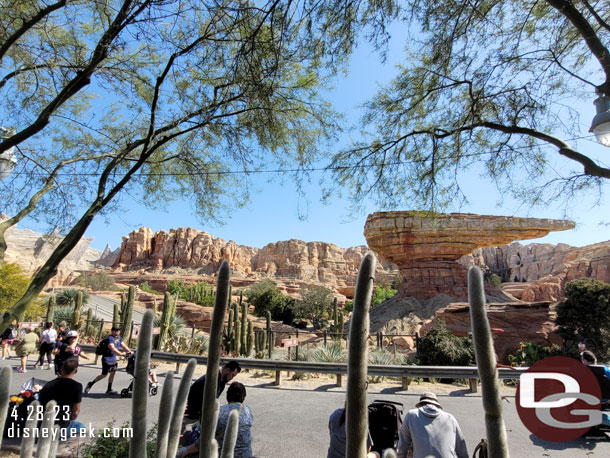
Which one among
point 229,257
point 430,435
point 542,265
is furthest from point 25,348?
point 542,265

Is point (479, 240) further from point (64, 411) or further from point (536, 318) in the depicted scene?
point (64, 411)

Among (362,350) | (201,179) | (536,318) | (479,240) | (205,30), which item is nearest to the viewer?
(362,350)

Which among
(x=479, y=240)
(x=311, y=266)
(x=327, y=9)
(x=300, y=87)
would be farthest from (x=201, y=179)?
(x=311, y=266)

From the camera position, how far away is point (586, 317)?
14688mm

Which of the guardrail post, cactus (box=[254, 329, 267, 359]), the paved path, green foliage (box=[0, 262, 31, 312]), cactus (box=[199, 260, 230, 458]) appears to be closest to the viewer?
cactus (box=[199, 260, 230, 458])

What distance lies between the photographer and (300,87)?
6.63 m

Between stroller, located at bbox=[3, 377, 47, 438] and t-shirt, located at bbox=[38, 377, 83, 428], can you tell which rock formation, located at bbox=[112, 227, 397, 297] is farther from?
t-shirt, located at bbox=[38, 377, 83, 428]

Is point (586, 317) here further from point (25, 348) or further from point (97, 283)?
point (97, 283)

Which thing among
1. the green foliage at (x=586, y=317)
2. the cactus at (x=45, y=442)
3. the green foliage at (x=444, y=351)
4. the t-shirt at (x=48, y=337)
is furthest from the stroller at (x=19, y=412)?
the green foliage at (x=586, y=317)

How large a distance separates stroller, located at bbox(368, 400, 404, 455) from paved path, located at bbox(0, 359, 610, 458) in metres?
1.36

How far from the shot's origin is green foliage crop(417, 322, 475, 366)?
11.8m

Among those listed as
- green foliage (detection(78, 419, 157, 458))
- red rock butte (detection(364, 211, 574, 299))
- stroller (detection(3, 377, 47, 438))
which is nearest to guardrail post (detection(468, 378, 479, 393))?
green foliage (detection(78, 419, 157, 458))

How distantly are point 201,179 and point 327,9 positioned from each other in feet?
13.3

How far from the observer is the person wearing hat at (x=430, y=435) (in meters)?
2.99
